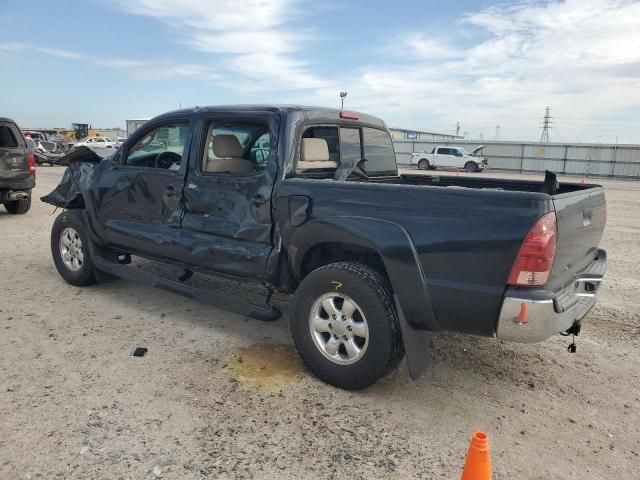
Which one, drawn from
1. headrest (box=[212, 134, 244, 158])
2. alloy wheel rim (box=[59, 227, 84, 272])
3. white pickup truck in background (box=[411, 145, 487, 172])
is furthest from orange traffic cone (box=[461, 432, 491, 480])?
white pickup truck in background (box=[411, 145, 487, 172])

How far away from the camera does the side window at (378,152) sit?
505cm

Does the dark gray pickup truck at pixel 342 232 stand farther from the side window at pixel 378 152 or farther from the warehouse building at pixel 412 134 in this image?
the warehouse building at pixel 412 134

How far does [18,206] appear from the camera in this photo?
36.9ft

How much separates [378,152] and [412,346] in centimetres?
245

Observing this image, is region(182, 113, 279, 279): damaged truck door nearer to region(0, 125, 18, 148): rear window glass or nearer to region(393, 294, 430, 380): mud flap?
region(393, 294, 430, 380): mud flap

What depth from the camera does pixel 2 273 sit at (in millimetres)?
6449

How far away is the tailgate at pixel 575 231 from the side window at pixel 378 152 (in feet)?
6.66

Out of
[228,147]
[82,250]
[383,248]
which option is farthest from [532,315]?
[82,250]

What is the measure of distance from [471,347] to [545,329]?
1506 millimetres

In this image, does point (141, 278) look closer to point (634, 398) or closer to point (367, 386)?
point (367, 386)

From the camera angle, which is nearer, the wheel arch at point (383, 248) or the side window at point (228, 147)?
the wheel arch at point (383, 248)

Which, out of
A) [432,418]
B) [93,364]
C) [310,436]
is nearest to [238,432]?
[310,436]

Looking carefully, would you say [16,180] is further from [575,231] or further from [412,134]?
[412,134]

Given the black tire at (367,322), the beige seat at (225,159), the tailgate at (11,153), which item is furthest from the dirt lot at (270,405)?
the tailgate at (11,153)
